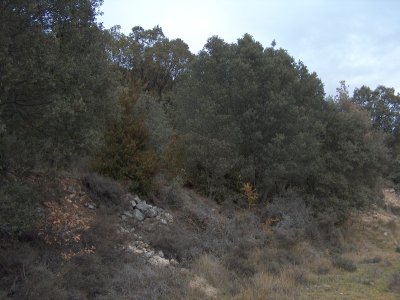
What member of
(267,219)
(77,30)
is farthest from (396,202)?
(77,30)

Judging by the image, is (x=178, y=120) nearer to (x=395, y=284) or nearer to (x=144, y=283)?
(x=395, y=284)

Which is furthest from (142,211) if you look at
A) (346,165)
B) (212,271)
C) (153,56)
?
(153,56)

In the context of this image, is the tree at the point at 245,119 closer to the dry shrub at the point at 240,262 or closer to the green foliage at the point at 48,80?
the dry shrub at the point at 240,262

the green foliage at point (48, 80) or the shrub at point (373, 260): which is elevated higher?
the green foliage at point (48, 80)

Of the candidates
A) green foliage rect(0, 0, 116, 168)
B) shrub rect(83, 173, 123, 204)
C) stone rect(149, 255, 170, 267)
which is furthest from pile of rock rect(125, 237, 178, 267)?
green foliage rect(0, 0, 116, 168)

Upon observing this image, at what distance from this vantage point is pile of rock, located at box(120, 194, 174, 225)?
1642cm

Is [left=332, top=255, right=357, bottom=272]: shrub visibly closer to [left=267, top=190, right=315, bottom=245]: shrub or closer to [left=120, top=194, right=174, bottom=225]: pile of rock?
[left=267, top=190, right=315, bottom=245]: shrub

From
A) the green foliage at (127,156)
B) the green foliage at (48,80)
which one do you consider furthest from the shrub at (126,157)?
A: the green foliage at (48,80)

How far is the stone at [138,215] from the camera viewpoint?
16.4 meters

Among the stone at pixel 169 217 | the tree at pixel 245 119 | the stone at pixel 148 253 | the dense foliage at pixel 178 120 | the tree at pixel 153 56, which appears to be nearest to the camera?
the dense foliage at pixel 178 120

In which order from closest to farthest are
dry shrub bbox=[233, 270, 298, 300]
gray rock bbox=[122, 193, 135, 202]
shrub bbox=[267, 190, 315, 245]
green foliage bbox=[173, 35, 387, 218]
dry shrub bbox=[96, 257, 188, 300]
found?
dry shrub bbox=[96, 257, 188, 300]
dry shrub bbox=[233, 270, 298, 300]
gray rock bbox=[122, 193, 135, 202]
shrub bbox=[267, 190, 315, 245]
green foliage bbox=[173, 35, 387, 218]

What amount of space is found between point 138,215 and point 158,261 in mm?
2989

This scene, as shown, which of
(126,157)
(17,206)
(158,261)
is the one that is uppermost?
(126,157)

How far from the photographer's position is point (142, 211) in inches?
670
